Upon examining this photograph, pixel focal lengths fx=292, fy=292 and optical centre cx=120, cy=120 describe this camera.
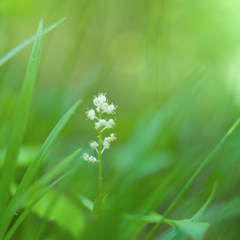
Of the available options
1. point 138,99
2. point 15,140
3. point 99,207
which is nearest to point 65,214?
point 99,207

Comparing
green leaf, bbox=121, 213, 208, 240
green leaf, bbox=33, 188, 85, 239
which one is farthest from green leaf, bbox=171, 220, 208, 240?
green leaf, bbox=33, 188, 85, 239

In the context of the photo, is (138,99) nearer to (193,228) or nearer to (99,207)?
(99,207)

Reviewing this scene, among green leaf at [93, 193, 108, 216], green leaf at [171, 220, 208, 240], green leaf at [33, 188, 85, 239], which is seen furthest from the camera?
green leaf at [33, 188, 85, 239]

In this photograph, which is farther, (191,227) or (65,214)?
(65,214)

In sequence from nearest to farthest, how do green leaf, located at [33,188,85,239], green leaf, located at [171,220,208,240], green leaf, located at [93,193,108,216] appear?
green leaf, located at [171,220,208,240]
green leaf, located at [93,193,108,216]
green leaf, located at [33,188,85,239]

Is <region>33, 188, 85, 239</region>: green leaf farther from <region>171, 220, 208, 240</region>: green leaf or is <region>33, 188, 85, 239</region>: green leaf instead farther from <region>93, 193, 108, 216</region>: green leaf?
<region>171, 220, 208, 240</region>: green leaf

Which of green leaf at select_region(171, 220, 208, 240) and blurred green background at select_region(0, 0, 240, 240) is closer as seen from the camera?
green leaf at select_region(171, 220, 208, 240)

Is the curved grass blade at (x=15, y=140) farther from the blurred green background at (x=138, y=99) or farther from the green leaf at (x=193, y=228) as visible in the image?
the green leaf at (x=193, y=228)

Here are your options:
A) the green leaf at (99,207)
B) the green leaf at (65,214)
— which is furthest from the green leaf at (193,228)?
the green leaf at (65,214)

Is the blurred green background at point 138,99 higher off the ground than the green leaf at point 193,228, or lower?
higher

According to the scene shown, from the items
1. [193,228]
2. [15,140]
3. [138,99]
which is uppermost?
[138,99]
